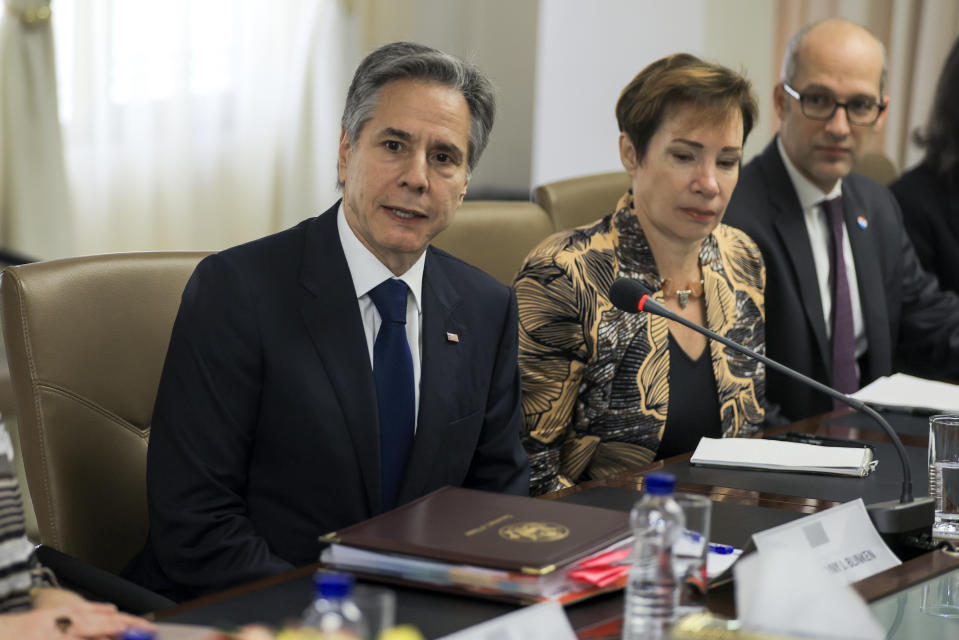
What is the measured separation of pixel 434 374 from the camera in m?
1.64

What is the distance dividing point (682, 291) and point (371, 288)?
2.55 ft

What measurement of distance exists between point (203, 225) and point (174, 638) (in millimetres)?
Result: 2514

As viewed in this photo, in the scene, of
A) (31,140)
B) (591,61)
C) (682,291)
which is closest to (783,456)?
(682,291)

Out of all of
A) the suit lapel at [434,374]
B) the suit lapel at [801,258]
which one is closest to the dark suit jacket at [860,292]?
the suit lapel at [801,258]

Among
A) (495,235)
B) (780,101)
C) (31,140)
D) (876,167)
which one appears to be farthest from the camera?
(876,167)

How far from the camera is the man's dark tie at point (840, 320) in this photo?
8.56 ft

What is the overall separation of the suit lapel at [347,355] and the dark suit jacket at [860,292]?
123 cm

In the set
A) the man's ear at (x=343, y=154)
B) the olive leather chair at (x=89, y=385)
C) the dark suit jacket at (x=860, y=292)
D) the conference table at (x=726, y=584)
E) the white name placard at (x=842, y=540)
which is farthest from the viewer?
the dark suit jacket at (x=860, y=292)

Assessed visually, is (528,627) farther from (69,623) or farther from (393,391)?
(393,391)

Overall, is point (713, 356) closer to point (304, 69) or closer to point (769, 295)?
point (769, 295)

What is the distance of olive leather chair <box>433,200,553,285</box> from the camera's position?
8.04ft

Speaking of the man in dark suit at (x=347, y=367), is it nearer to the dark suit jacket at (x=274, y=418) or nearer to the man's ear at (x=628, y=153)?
the dark suit jacket at (x=274, y=418)

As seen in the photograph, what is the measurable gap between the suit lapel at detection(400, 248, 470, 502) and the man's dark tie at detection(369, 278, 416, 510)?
0.02m

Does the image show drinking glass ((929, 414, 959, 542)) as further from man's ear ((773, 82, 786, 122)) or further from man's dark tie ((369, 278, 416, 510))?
man's ear ((773, 82, 786, 122))
